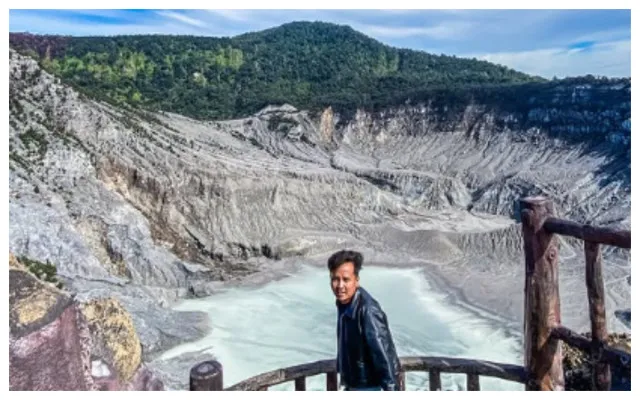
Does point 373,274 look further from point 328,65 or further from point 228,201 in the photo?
point 328,65

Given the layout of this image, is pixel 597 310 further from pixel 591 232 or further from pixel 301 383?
pixel 301 383

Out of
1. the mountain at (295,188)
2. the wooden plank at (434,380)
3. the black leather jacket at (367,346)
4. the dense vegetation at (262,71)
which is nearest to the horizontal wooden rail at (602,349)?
the wooden plank at (434,380)

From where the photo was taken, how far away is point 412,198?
39.8 m

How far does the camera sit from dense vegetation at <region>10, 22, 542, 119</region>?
5428 cm

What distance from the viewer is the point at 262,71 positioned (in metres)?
68.6

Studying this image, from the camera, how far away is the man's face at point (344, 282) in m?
3.21

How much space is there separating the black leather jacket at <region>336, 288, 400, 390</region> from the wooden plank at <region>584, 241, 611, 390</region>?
101 cm

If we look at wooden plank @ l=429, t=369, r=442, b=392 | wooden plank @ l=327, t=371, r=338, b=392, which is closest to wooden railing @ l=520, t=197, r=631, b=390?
wooden plank @ l=429, t=369, r=442, b=392

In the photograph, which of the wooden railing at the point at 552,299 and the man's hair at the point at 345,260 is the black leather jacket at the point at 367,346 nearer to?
the man's hair at the point at 345,260

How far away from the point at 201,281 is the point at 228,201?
24.1ft

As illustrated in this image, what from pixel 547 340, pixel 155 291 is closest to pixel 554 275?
pixel 547 340

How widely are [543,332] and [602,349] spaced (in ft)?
1.13

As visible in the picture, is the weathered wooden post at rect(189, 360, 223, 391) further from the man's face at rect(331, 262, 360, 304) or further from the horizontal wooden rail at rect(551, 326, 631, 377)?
the horizontal wooden rail at rect(551, 326, 631, 377)

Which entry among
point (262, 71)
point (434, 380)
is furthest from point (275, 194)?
point (262, 71)
